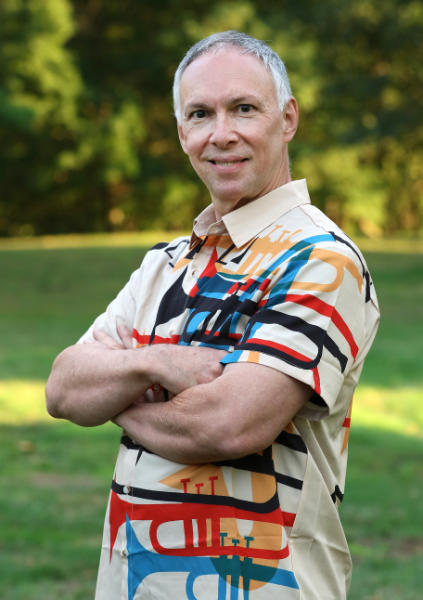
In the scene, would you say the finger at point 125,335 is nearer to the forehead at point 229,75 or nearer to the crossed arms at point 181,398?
the crossed arms at point 181,398

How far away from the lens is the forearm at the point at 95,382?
2203 millimetres

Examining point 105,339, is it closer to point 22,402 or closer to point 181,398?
point 181,398

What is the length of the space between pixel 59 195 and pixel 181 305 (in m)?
36.4

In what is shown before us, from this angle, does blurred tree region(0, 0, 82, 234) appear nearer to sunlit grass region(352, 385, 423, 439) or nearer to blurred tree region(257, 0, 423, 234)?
blurred tree region(257, 0, 423, 234)

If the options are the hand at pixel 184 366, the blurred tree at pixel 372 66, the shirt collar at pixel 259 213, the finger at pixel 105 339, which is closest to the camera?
the hand at pixel 184 366

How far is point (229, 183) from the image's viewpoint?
7.52 feet

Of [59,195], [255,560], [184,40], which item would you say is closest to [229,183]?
[255,560]

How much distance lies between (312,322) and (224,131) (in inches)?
22.8

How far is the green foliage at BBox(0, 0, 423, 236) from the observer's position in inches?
816

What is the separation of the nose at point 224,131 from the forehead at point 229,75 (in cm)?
5

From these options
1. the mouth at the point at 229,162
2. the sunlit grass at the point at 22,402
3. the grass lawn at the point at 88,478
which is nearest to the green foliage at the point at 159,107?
the grass lawn at the point at 88,478

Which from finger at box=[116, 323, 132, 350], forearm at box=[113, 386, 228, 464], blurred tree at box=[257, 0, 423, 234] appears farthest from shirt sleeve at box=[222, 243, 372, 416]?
blurred tree at box=[257, 0, 423, 234]

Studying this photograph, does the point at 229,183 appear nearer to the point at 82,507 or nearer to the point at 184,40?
the point at 82,507

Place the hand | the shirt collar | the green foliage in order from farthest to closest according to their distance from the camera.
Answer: the green foliage
the shirt collar
the hand
